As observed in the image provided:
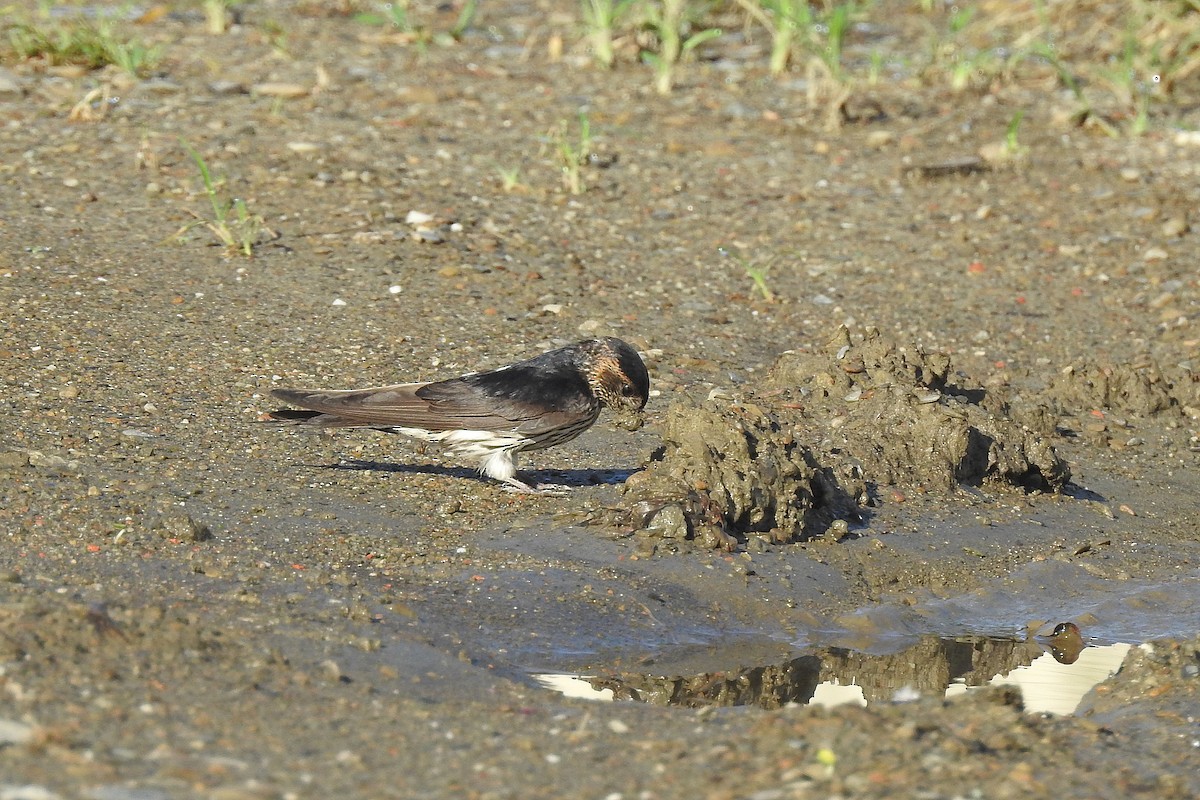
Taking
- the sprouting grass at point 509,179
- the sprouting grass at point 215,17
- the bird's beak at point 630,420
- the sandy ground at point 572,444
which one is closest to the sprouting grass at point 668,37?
the sandy ground at point 572,444

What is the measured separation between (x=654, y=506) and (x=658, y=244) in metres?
3.22

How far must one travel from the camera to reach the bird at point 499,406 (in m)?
5.48

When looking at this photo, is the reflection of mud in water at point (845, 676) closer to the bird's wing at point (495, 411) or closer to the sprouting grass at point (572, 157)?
the bird's wing at point (495, 411)

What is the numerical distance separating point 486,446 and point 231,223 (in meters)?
2.76

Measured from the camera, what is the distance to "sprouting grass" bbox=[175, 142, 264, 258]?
7.41 meters

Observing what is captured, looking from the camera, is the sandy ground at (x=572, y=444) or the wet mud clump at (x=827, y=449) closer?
the sandy ground at (x=572, y=444)

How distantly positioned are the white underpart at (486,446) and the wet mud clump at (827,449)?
0.55 m

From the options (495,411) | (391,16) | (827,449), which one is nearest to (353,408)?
(495,411)

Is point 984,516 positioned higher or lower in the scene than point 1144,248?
lower

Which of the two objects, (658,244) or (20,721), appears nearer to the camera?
(20,721)

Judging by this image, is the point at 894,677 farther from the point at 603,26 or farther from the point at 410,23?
the point at 410,23

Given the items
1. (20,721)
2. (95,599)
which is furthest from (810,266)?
(20,721)

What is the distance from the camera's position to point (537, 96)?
33.4 ft

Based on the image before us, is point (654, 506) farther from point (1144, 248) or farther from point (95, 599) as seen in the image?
point (1144, 248)
